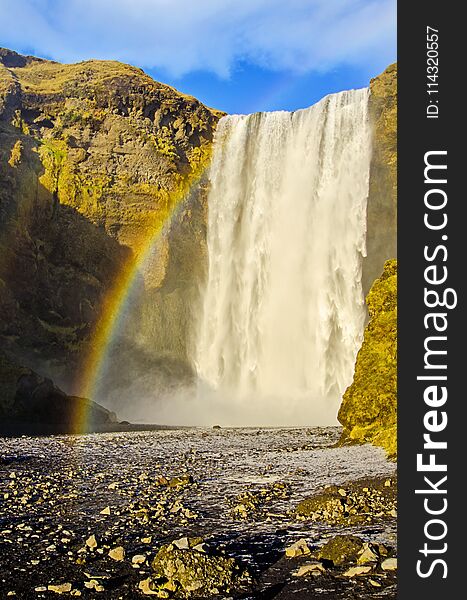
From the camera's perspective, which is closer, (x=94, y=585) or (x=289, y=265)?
(x=94, y=585)

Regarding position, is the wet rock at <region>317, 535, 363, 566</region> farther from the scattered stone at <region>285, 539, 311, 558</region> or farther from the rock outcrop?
the rock outcrop

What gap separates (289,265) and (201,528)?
132ft

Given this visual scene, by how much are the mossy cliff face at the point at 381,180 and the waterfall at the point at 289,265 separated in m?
0.92

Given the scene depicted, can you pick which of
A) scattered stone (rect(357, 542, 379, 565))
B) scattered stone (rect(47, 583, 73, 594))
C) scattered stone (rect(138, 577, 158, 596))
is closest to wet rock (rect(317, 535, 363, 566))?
scattered stone (rect(357, 542, 379, 565))

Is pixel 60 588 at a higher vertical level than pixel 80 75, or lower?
lower

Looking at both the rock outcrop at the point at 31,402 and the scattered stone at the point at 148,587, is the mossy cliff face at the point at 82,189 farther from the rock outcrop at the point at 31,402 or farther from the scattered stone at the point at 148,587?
the scattered stone at the point at 148,587

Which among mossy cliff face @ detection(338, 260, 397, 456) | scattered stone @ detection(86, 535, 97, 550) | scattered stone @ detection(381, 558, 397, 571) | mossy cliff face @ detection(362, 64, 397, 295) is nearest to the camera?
scattered stone @ detection(381, 558, 397, 571)

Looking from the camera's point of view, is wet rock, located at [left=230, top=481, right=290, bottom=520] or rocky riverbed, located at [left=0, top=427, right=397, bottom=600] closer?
rocky riverbed, located at [left=0, top=427, right=397, bottom=600]

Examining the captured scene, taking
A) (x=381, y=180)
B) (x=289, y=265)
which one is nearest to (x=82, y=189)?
(x=289, y=265)

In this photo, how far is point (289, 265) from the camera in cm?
4684

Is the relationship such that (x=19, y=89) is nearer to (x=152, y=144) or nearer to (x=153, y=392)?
(x=152, y=144)

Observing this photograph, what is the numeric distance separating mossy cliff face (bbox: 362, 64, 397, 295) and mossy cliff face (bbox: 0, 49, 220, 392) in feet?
56.2

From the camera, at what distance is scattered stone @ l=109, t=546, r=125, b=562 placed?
6272 millimetres

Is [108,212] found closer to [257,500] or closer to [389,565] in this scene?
[257,500]
